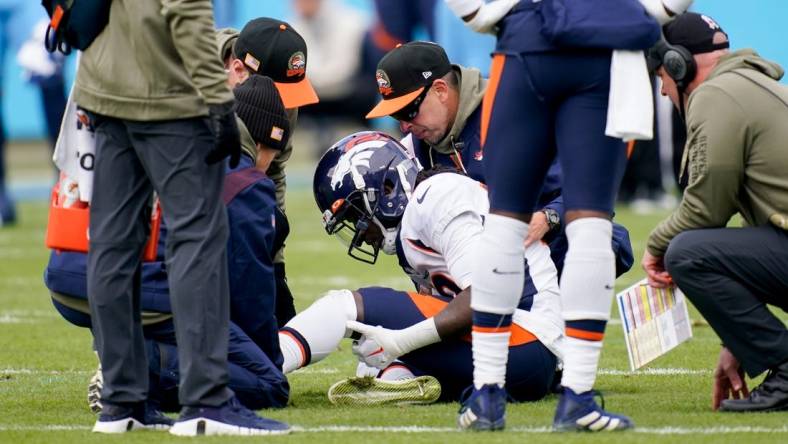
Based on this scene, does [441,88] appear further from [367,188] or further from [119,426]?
[119,426]

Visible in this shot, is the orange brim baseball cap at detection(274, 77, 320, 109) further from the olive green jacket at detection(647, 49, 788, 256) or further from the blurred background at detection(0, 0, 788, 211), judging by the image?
the blurred background at detection(0, 0, 788, 211)

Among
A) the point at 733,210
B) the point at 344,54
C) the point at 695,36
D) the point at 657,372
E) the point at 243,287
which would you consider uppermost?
the point at 695,36

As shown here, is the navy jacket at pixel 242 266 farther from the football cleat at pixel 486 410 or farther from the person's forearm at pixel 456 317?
the football cleat at pixel 486 410

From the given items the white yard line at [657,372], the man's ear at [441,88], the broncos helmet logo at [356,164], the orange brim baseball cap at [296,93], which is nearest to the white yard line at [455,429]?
the broncos helmet logo at [356,164]

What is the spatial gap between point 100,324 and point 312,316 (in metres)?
1.23

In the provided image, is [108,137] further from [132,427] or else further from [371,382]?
[371,382]

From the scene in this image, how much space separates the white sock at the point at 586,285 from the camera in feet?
14.8

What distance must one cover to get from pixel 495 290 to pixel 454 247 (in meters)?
0.72

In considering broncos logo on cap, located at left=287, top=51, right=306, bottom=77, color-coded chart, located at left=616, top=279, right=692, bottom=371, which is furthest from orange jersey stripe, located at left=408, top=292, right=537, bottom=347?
broncos logo on cap, located at left=287, top=51, right=306, bottom=77

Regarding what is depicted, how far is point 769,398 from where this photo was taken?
16.7ft

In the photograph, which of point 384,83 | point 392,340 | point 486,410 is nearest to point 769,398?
point 486,410

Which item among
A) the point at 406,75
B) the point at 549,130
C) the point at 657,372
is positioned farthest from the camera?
the point at 657,372

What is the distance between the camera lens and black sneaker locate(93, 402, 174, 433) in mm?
4691

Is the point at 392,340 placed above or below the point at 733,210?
below
